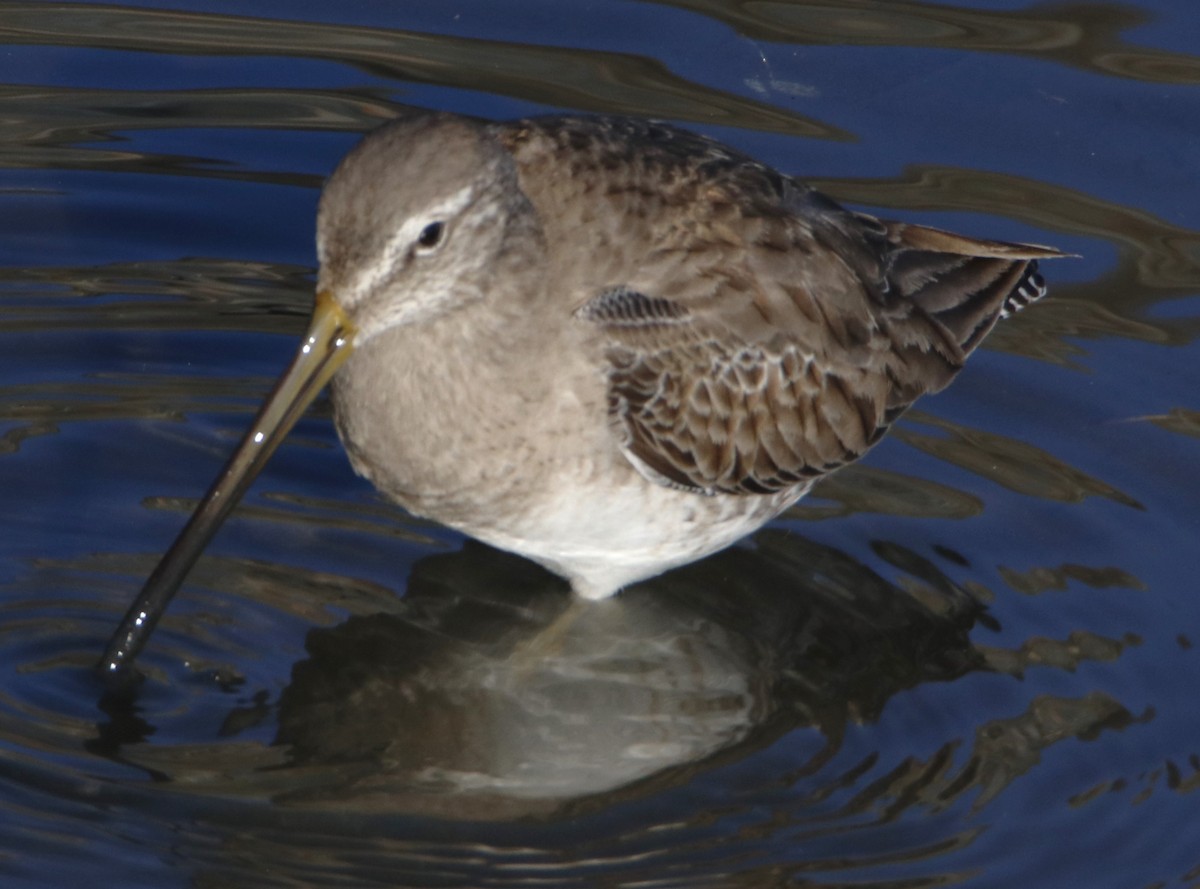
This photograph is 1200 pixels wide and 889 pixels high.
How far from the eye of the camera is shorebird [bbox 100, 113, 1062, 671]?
20.0 feet

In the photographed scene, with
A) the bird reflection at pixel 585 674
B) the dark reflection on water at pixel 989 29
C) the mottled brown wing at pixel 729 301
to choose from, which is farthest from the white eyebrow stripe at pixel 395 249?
the dark reflection on water at pixel 989 29

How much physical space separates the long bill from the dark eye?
12.4 inches

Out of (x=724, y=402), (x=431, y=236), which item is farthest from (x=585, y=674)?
(x=431, y=236)

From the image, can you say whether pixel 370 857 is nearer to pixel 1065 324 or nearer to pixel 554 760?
pixel 554 760

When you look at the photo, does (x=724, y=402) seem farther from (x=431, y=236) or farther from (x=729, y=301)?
(x=431, y=236)

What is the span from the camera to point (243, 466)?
6344mm

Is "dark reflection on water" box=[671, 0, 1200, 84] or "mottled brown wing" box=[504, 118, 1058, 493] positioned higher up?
"dark reflection on water" box=[671, 0, 1200, 84]

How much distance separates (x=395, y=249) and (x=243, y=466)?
0.85 meters

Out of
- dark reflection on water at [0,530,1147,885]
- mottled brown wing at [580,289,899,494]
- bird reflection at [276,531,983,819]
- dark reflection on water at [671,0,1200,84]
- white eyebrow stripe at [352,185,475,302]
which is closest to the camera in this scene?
white eyebrow stripe at [352,185,475,302]

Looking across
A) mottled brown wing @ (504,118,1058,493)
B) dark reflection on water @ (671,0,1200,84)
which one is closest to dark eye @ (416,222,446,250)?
mottled brown wing @ (504,118,1058,493)

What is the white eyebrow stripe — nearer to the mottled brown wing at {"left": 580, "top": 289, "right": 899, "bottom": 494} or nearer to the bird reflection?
the mottled brown wing at {"left": 580, "top": 289, "right": 899, "bottom": 494}

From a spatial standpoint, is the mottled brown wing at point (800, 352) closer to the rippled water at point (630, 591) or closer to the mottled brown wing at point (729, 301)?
the mottled brown wing at point (729, 301)

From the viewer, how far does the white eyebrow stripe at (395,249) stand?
592cm

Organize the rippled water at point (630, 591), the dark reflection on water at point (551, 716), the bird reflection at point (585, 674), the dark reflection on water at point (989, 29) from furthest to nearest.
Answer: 1. the dark reflection on water at point (989, 29)
2. the bird reflection at point (585, 674)
3. the rippled water at point (630, 591)
4. the dark reflection on water at point (551, 716)
